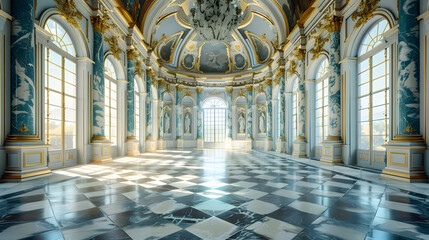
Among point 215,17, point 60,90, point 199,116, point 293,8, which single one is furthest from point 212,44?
point 60,90

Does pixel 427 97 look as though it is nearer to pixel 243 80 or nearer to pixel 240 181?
pixel 240 181

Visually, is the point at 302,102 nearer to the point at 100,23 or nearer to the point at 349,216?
the point at 349,216

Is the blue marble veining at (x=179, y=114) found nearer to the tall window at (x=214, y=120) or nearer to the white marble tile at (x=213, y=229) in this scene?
the tall window at (x=214, y=120)

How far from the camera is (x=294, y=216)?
315 centimetres

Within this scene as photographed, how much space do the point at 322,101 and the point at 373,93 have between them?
11.1 ft

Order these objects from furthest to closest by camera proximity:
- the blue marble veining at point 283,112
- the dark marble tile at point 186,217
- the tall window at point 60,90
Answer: the blue marble veining at point 283,112
the tall window at point 60,90
the dark marble tile at point 186,217

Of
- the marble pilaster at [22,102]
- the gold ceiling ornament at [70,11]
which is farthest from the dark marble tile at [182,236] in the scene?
the gold ceiling ornament at [70,11]

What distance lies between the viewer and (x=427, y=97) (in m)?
5.65

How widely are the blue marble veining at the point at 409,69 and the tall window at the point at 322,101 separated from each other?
4.89 m


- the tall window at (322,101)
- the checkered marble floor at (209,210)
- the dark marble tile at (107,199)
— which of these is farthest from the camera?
the tall window at (322,101)

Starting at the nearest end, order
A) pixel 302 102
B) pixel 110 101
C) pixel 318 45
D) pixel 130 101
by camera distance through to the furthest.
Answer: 1. pixel 318 45
2. pixel 110 101
3. pixel 302 102
4. pixel 130 101

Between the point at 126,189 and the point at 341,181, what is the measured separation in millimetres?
5258

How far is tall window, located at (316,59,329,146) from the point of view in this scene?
11.0 metres

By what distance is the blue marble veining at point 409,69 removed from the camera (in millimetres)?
5836
